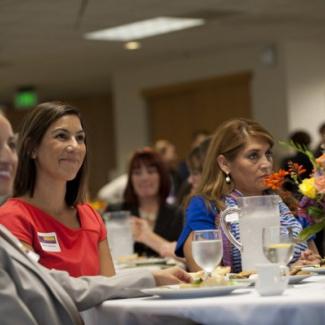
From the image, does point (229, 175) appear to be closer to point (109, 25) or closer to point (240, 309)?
point (240, 309)

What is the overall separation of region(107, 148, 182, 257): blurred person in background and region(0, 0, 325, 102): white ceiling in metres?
3.00

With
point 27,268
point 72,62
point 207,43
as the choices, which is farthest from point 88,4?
point 27,268

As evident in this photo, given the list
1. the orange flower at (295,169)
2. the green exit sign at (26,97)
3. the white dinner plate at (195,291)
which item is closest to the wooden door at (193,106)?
the green exit sign at (26,97)

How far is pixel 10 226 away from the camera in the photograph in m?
3.14

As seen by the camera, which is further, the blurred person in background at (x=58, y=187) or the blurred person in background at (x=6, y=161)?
the blurred person in background at (x=58, y=187)

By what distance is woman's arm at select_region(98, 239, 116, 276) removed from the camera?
3393 millimetres

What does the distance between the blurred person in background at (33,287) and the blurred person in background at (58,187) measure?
60 cm

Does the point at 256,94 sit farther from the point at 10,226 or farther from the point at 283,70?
the point at 10,226

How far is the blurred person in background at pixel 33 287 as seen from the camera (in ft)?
7.87

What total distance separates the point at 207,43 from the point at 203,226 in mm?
8694

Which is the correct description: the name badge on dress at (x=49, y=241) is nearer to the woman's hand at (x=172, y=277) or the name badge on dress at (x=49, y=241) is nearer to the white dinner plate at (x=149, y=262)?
the woman's hand at (x=172, y=277)

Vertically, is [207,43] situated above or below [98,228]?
above

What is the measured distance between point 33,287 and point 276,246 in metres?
0.67

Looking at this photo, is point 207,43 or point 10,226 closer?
point 10,226
